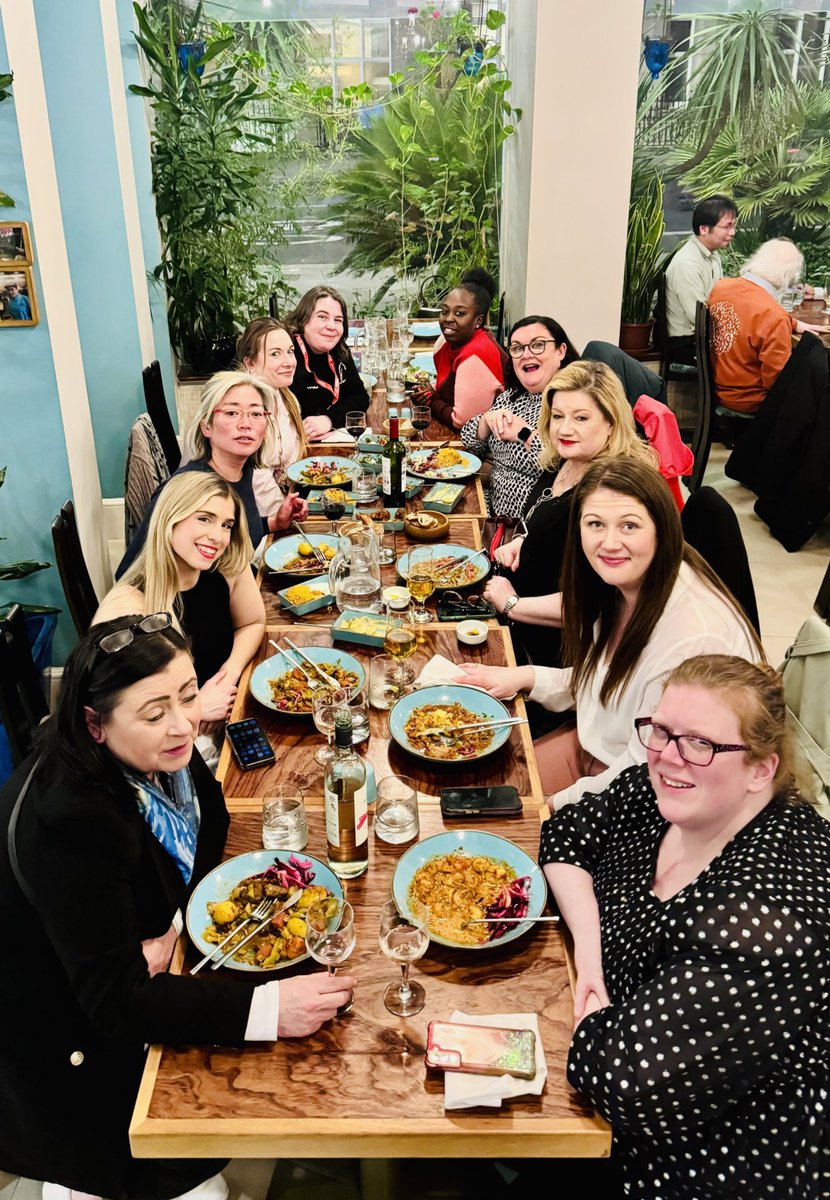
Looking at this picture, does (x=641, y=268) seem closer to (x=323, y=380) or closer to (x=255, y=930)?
(x=323, y=380)

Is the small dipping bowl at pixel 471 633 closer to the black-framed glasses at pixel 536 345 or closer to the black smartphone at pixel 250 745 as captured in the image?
the black smartphone at pixel 250 745

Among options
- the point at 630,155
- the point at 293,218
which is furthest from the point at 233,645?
the point at 293,218

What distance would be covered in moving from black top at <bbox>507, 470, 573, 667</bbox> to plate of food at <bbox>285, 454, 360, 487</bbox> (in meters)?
0.88

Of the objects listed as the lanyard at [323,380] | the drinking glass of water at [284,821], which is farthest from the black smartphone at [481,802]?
the lanyard at [323,380]

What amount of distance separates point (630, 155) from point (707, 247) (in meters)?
1.01

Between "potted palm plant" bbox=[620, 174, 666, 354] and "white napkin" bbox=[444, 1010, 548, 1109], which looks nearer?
"white napkin" bbox=[444, 1010, 548, 1109]

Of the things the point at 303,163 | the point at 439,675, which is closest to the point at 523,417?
the point at 439,675

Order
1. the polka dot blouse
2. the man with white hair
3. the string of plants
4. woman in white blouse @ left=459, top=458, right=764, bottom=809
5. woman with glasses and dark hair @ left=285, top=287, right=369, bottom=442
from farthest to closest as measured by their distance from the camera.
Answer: the string of plants < the man with white hair < woman with glasses and dark hair @ left=285, top=287, right=369, bottom=442 < woman in white blouse @ left=459, top=458, right=764, bottom=809 < the polka dot blouse

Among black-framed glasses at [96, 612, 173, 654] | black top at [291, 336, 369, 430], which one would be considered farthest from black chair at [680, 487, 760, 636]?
black top at [291, 336, 369, 430]

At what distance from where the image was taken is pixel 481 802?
1.97 m

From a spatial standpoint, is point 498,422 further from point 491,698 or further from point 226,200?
point 226,200

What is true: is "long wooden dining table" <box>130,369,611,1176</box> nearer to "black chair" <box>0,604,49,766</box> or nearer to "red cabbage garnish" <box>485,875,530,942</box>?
"red cabbage garnish" <box>485,875,530,942</box>

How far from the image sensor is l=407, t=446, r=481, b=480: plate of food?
12.6 feet

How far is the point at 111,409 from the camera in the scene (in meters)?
4.93
